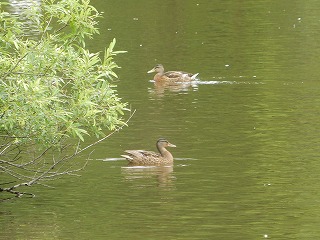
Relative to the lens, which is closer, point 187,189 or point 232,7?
point 187,189

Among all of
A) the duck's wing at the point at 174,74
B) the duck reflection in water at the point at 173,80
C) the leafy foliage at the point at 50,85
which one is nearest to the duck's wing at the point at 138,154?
the leafy foliage at the point at 50,85

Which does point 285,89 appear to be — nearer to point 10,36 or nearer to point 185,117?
point 185,117

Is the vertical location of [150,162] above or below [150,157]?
below

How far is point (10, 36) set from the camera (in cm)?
1956

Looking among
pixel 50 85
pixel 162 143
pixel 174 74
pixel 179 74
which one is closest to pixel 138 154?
pixel 162 143

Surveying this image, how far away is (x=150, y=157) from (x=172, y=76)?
40.0 ft

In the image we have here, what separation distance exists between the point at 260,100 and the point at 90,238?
14.8m

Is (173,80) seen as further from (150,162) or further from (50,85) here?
(50,85)

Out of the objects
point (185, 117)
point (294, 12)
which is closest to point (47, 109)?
point (185, 117)

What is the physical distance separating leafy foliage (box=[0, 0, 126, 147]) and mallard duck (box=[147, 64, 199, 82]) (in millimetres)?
16054

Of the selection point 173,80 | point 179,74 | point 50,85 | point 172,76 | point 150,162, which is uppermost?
point 50,85

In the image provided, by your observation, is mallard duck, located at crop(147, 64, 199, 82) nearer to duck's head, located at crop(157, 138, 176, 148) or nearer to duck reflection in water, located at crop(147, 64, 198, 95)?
duck reflection in water, located at crop(147, 64, 198, 95)

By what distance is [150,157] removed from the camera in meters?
24.6

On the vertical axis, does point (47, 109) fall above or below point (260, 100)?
above
